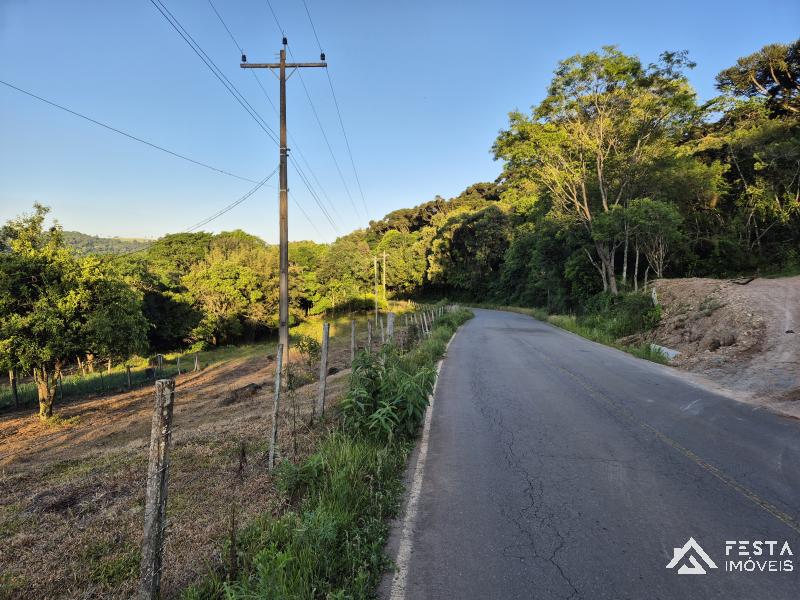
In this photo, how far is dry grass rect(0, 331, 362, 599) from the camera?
3.65 metres

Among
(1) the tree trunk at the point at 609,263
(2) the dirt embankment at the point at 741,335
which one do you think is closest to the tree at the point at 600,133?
(1) the tree trunk at the point at 609,263

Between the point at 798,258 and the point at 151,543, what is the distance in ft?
111

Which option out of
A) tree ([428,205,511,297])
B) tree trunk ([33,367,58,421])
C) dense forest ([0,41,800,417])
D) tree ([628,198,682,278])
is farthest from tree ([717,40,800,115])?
tree trunk ([33,367,58,421])

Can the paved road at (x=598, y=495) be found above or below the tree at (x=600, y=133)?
below

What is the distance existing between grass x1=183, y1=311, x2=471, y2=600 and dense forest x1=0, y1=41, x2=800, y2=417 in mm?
14045

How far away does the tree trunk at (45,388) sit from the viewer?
15.1 m

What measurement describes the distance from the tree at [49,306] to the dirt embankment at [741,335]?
19581 mm

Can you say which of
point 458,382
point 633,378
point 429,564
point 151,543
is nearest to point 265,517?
point 151,543

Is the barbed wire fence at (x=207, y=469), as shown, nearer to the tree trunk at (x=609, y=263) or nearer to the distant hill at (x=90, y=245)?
the distant hill at (x=90, y=245)

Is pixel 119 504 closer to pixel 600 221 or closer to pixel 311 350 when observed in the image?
pixel 311 350

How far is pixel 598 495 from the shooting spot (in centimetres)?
485

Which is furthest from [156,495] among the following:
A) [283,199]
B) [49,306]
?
[49,306]

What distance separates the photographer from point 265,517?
419cm

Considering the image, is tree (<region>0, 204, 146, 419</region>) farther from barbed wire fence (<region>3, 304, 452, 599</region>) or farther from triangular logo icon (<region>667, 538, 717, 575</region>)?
triangular logo icon (<region>667, 538, 717, 575</region>)
